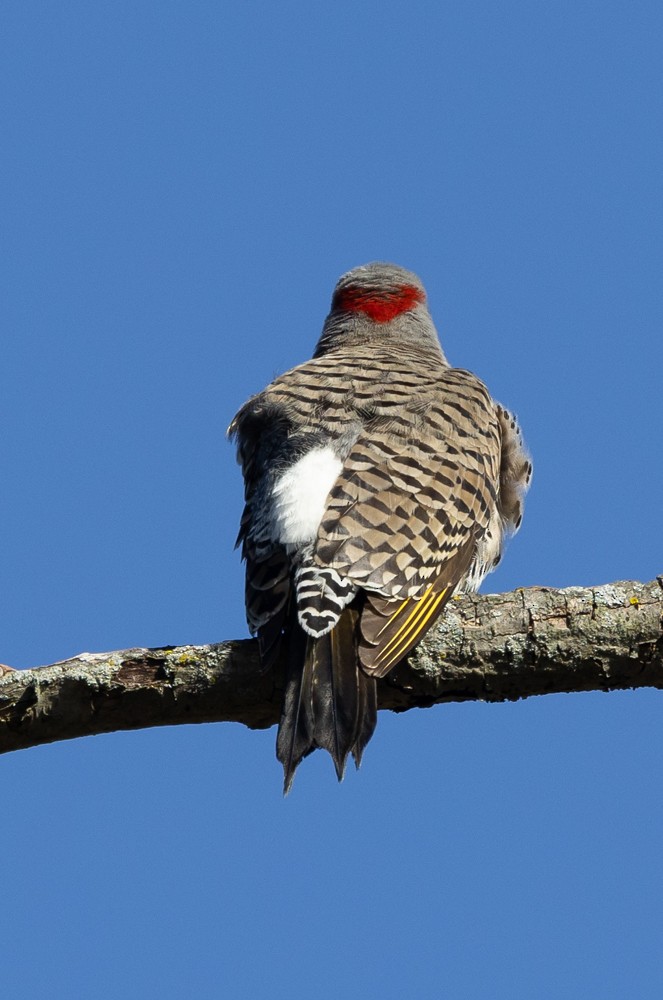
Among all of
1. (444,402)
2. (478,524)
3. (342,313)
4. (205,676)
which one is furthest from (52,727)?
(342,313)

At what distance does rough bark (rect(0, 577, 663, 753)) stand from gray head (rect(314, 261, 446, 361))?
10.7ft

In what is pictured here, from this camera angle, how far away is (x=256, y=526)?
5047mm

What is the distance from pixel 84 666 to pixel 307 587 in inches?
32.8

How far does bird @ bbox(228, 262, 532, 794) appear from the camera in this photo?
430 cm

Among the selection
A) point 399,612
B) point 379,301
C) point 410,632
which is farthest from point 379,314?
point 410,632

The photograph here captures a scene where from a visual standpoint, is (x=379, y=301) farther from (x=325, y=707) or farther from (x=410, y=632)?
(x=325, y=707)

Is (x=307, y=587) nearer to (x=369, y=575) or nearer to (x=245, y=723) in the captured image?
(x=369, y=575)

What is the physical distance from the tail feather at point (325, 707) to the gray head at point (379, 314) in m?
3.31

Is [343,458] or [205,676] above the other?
[343,458]

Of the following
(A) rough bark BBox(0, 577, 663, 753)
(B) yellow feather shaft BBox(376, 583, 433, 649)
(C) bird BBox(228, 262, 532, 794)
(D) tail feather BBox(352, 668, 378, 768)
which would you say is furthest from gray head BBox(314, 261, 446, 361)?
(D) tail feather BBox(352, 668, 378, 768)

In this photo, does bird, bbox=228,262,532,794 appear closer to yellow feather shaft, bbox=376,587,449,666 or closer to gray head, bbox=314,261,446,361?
yellow feather shaft, bbox=376,587,449,666

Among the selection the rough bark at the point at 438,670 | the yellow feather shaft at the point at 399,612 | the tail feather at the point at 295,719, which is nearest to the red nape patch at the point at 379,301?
the yellow feather shaft at the point at 399,612

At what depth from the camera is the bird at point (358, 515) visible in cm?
Answer: 430

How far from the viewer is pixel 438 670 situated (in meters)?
4.36
